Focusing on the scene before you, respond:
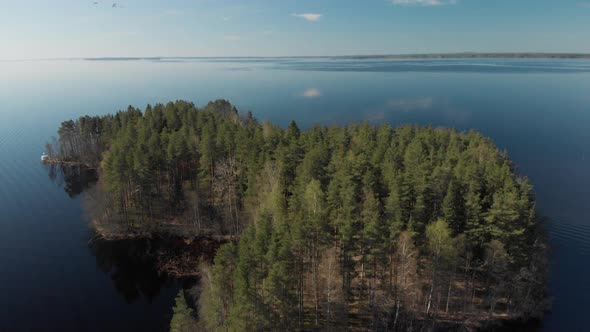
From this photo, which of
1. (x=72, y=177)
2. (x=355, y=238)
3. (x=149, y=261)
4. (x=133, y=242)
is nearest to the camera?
(x=355, y=238)

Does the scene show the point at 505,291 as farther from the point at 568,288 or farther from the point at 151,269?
the point at 151,269

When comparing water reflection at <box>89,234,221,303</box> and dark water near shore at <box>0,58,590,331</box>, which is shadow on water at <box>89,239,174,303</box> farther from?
dark water near shore at <box>0,58,590,331</box>

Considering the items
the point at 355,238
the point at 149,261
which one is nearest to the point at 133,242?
the point at 149,261

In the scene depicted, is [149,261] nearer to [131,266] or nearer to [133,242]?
[131,266]

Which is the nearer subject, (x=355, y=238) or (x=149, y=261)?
(x=355, y=238)

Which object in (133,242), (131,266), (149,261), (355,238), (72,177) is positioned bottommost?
(131,266)

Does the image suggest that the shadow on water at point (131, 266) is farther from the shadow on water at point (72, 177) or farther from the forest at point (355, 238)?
the shadow on water at point (72, 177)

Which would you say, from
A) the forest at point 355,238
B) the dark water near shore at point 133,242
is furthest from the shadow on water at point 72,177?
the forest at point 355,238

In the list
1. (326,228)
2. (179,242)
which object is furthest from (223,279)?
(179,242)

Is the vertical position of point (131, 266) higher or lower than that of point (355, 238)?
lower
